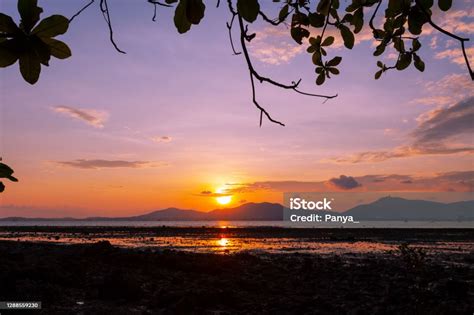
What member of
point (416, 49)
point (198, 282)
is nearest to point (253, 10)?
point (416, 49)

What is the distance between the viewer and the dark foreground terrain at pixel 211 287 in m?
11.3

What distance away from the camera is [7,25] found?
145cm

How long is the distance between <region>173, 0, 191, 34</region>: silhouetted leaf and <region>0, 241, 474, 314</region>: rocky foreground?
1005 centimetres

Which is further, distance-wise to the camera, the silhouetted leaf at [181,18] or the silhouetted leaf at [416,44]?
the silhouetted leaf at [416,44]

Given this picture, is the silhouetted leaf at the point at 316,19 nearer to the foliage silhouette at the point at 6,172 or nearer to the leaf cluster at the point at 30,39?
the leaf cluster at the point at 30,39

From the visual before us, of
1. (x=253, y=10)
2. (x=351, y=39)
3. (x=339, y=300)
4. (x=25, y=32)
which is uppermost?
(x=351, y=39)

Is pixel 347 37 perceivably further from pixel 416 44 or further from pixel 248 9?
pixel 248 9

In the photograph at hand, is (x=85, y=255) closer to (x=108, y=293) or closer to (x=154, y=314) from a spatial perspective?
(x=108, y=293)

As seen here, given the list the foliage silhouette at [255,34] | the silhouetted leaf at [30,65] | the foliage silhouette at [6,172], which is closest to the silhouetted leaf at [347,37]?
the foliage silhouette at [255,34]

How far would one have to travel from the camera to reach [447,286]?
13.9 m

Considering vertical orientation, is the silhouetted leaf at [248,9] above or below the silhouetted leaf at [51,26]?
above

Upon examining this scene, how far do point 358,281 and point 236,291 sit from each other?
5.62m

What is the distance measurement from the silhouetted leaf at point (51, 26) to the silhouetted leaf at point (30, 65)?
0.08 metres

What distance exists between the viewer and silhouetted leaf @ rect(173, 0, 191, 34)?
67.7 inches
